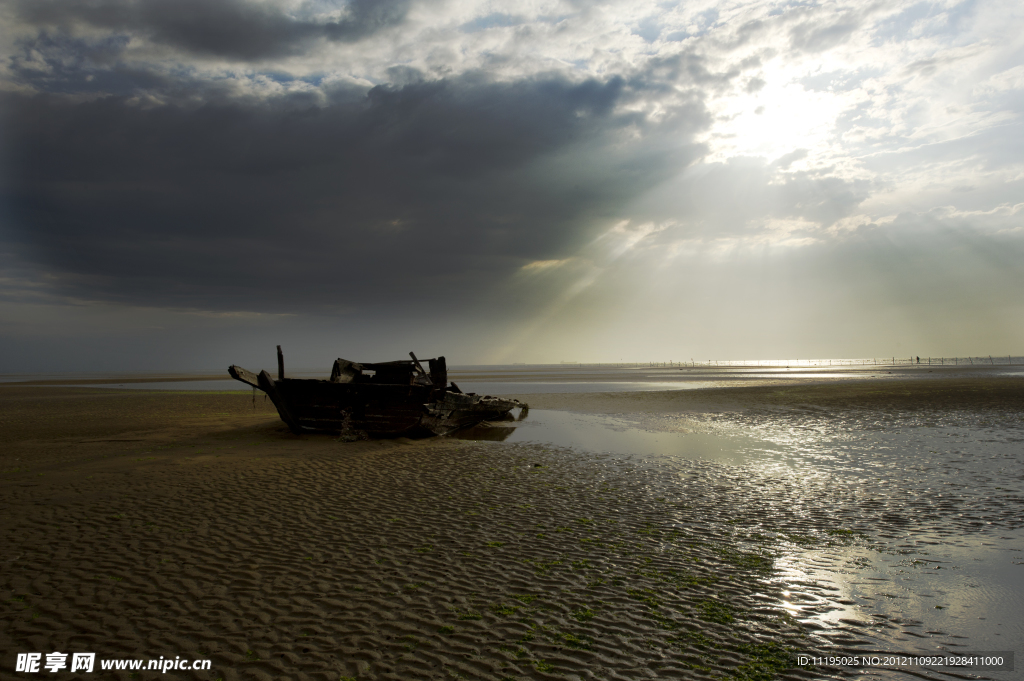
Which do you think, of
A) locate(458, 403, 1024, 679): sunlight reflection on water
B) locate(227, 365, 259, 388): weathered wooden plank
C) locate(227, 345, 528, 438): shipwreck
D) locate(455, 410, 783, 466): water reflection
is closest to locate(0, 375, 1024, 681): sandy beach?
locate(458, 403, 1024, 679): sunlight reflection on water

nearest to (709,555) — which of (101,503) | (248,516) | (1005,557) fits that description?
(1005,557)

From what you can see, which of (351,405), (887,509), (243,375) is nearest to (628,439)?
(887,509)

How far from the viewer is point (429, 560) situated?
7152 mm

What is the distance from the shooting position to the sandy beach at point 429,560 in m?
4.85

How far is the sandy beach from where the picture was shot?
4.85 metres

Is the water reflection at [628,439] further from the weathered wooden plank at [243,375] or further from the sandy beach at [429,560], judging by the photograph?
the weathered wooden plank at [243,375]

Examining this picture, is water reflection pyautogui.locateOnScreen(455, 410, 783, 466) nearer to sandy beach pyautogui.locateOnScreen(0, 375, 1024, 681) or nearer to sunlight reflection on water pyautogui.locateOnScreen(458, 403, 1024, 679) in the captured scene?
sunlight reflection on water pyautogui.locateOnScreen(458, 403, 1024, 679)

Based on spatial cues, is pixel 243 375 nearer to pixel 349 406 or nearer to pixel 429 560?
pixel 349 406

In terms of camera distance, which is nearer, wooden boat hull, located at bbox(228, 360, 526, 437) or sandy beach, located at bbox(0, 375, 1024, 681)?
sandy beach, located at bbox(0, 375, 1024, 681)

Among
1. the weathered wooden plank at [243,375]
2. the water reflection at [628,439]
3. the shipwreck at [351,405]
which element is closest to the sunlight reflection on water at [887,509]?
the water reflection at [628,439]

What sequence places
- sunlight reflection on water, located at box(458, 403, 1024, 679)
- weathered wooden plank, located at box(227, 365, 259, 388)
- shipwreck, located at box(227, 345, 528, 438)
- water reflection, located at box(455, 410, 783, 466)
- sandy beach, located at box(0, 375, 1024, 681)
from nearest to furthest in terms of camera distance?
sandy beach, located at box(0, 375, 1024, 681)
sunlight reflection on water, located at box(458, 403, 1024, 679)
water reflection, located at box(455, 410, 783, 466)
weathered wooden plank, located at box(227, 365, 259, 388)
shipwreck, located at box(227, 345, 528, 438)

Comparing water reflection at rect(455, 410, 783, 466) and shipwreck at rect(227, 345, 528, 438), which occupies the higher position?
shipwreck at rect(227, 345, 528, 438)

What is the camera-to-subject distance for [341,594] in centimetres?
600

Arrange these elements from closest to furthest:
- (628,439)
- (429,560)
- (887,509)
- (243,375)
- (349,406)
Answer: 1. (429,560)
2. (887,509)
3. (243,375)
4. (349,406)
5. (628,439)
